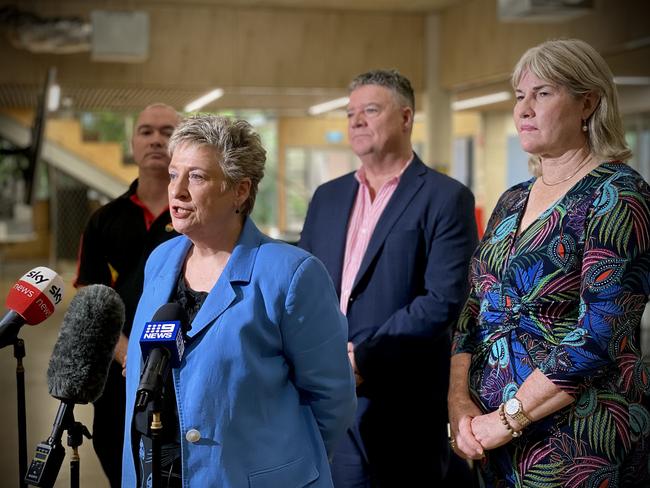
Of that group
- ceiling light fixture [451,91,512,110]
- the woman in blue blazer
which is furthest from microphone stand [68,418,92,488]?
ceiling light fixture [451,91,512,110]

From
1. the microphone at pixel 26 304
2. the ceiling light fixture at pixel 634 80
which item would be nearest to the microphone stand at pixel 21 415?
the microphone at pixel 26 304

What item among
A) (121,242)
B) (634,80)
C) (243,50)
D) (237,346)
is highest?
(243,50)

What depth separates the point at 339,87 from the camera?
11016 millimetres

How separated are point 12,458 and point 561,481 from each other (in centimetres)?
405

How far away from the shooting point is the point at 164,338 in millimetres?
1648

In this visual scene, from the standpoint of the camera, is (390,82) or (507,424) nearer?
(507,424)

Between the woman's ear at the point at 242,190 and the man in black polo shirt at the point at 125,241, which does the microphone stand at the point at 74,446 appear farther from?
the man in black polo shirt at the point at 125,241

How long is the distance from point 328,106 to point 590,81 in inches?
451

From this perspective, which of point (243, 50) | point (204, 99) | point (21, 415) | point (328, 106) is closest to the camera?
point (21, 415)

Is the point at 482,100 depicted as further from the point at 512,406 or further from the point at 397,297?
the point at 512,406

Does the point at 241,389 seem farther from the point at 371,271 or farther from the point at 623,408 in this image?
the point at 371,271

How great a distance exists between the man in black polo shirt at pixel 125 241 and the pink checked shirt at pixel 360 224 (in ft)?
2.19

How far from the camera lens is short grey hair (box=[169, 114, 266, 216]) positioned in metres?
2.07

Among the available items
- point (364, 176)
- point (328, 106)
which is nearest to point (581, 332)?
point (364, 176)
